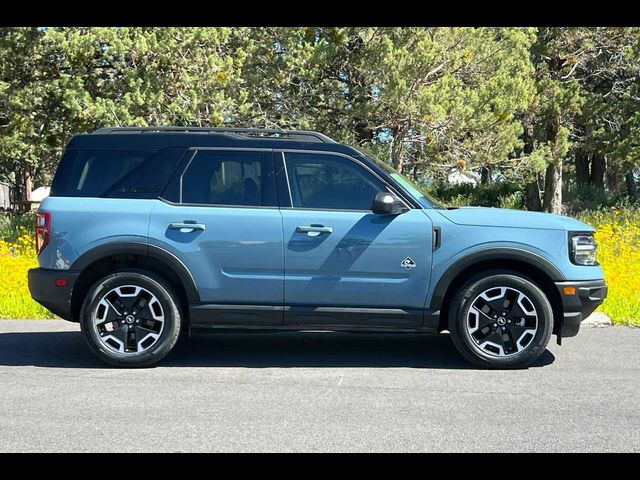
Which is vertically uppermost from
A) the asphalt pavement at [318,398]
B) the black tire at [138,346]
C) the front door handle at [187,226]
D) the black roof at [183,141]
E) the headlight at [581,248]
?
the black roof at [183,141]

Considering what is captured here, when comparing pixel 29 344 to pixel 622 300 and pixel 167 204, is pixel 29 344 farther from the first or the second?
pixel 622 300

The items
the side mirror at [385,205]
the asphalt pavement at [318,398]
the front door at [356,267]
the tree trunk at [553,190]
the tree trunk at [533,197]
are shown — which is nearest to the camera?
the asphalt pavement at [318,398]

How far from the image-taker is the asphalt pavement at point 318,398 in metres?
4.50

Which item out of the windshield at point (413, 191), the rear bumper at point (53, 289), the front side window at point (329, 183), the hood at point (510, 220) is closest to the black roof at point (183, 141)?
the front side window at point (329, 183)

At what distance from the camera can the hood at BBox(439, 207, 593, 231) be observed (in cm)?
636

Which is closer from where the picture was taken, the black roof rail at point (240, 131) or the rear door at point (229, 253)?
the rear door at point (229, 253)

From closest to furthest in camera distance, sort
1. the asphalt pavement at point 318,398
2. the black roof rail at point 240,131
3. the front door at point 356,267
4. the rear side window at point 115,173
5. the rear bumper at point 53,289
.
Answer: the asphalt pavement at point 318,398 → the front door at point 356,267 → the rear bumper at point 53,289 → the rear side window at point 115,173 → the black roof rail at point 240,131

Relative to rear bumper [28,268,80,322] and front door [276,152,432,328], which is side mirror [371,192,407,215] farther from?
rear bumper [28,268,80,322]

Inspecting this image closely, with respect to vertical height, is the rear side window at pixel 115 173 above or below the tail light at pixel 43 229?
above

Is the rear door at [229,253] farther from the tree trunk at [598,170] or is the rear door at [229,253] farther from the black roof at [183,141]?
the tree trunk at [598,170]

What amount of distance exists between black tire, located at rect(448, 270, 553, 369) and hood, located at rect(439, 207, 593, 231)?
43 centimetres

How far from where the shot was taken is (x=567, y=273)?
6316 mm

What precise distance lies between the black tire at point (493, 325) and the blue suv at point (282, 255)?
0.01m
